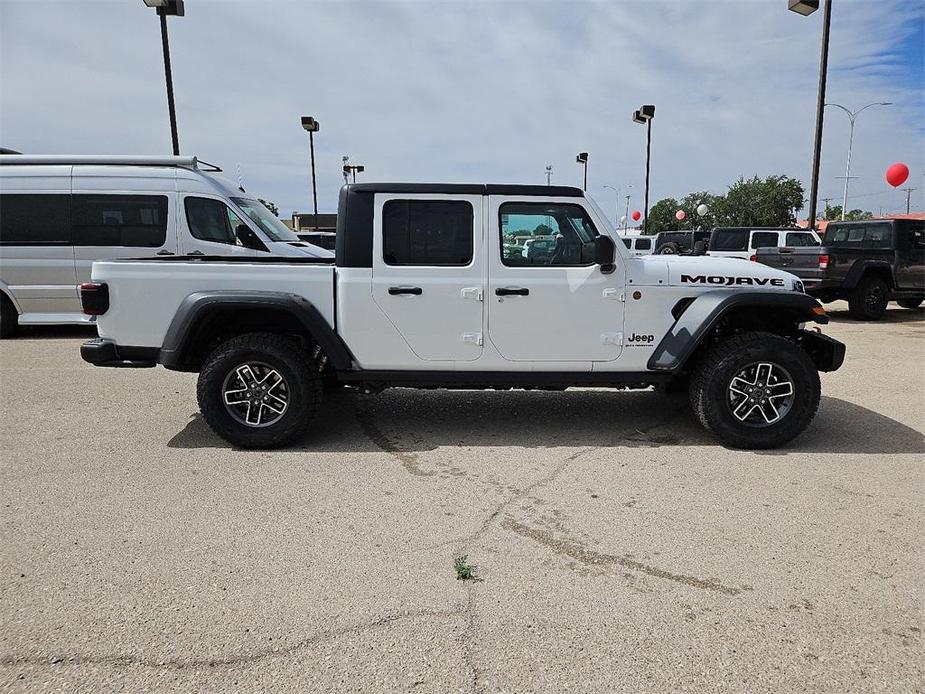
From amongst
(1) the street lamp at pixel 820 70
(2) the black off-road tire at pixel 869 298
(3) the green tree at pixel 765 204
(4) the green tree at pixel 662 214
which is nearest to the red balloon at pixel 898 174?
(1) the street lamp at pixel 820 70

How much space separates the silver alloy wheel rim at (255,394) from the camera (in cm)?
443

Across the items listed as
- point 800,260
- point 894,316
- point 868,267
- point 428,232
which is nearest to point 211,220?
point 428,232

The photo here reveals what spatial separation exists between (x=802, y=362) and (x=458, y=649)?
3327 millimetres

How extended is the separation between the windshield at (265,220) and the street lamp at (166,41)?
19.3ft

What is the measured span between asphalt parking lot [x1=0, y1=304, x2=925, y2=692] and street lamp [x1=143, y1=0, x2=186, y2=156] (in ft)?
36.8

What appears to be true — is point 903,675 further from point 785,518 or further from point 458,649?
point 458,649

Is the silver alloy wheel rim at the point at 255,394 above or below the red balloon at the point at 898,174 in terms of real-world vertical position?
below

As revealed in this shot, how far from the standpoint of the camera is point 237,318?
180 inches

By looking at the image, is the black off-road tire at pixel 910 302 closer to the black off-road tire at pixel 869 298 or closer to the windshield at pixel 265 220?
the black off-road tire at pixel 869 298

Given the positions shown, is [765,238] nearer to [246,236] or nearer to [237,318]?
[246,236]

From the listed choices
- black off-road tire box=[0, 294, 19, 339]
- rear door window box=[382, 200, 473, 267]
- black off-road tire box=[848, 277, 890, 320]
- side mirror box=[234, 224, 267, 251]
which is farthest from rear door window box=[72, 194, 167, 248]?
black off-road tire box=[848, 277, 890, 320]

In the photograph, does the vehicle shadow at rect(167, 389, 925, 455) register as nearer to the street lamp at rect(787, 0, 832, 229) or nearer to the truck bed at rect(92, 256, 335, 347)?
the truck bed at rect(92, 256, 335, 347)

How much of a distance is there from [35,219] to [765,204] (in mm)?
57525

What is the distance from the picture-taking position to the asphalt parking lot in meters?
2.25
